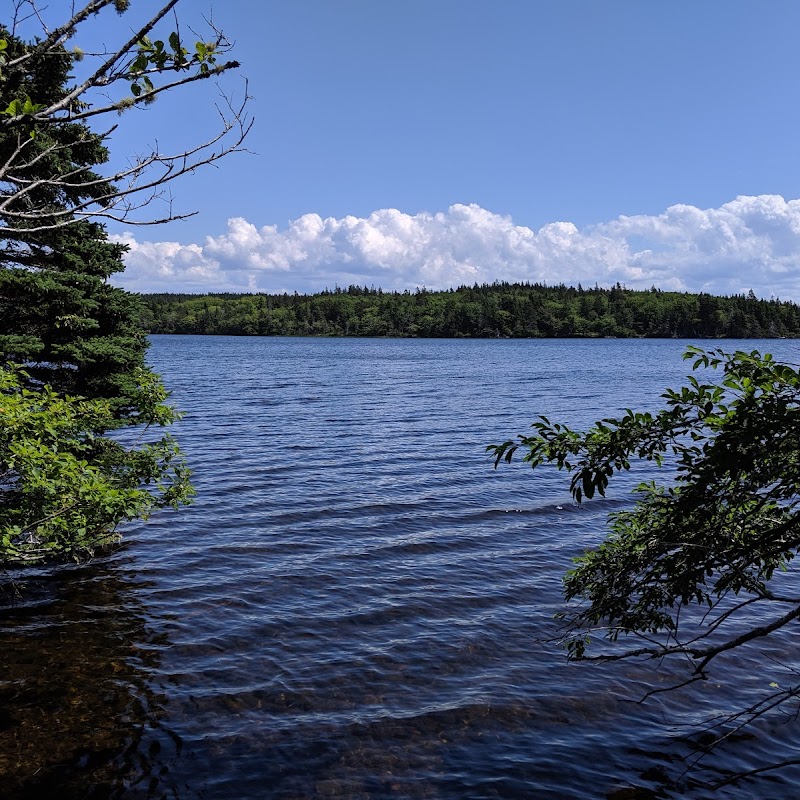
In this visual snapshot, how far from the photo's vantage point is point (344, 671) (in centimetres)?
1145

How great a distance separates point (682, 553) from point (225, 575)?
1205 cm

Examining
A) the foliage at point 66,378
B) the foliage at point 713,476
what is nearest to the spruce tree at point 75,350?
the foliage at point 66,378

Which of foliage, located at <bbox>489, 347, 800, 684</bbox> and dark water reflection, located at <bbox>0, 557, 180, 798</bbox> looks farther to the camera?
dark water reflection, located at <bbox>0, 557, 180, 798</bbox>

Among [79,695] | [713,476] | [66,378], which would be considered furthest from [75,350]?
[713,476]

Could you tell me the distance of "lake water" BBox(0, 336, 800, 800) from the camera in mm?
8867

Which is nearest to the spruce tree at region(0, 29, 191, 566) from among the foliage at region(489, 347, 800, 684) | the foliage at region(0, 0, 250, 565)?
the foliage at region(0, 0, 250, 565)

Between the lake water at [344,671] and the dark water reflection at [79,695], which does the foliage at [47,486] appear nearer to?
the dark water reflection at [79,695]

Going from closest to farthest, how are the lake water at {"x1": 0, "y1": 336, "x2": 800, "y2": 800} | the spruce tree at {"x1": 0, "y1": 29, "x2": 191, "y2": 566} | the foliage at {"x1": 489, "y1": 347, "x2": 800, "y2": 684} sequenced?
the foliage at {"x1": 489, "y1": 347, "x2": 800, "y2": 684}, the lake water at {"x1": 0, "y1": 336, "x2": 800, "y2": 800}, the spruce tree at {"x1": 0, "y1": 29, "x2": 191, "y2": 566}

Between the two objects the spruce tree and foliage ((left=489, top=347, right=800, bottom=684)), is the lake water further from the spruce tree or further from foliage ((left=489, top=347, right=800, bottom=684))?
foliage ((left=489, top=347, right=800, bottom=684))

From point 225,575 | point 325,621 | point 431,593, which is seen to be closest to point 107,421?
point 225,575

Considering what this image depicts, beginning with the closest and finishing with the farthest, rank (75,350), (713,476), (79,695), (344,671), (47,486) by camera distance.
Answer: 1. (713,476)
2. (47,486)
3. (79,695)
4. (344,671)
5. (75,350)

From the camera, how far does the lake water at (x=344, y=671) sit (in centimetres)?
887

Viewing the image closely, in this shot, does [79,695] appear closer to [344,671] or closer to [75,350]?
[344,671]

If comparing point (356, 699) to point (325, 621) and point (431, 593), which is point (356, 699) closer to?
point (325, 621)
